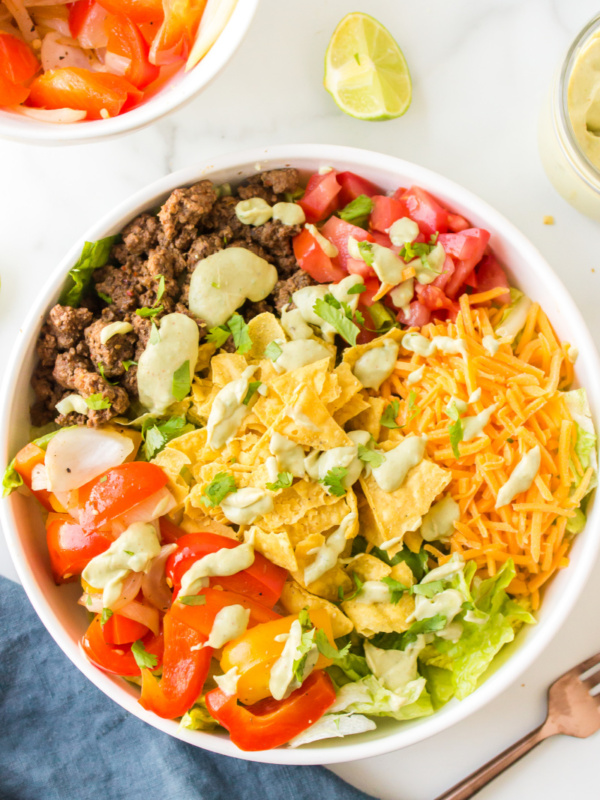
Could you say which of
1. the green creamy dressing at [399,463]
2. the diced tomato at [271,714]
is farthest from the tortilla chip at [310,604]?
the green creamy dressing at [399,463]

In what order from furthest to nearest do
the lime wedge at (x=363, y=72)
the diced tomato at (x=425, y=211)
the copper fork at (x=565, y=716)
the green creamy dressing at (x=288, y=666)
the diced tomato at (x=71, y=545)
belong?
the copper fork at (x=565, y=716), the lime wedge at (x=363, y=72), the diced tomato at (x=425, y=211), the diced tomato at (x=71, y=545), the green creamy dressing at (x=288, y=666)

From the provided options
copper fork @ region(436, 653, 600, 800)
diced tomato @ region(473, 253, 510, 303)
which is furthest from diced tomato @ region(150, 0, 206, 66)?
copper fork @ region(436, 653, 600, 800)

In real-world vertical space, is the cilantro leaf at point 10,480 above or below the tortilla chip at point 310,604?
above

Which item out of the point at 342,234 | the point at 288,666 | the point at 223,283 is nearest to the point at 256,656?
the point at 288,666

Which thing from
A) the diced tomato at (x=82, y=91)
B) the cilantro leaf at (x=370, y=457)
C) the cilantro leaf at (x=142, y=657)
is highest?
the diced tomato at (x=82, y=91)

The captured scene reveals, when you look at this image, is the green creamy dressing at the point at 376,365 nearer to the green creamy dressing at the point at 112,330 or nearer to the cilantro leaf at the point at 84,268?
the green creamy dressing at the point at 112,330

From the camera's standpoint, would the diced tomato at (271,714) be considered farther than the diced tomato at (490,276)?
No
